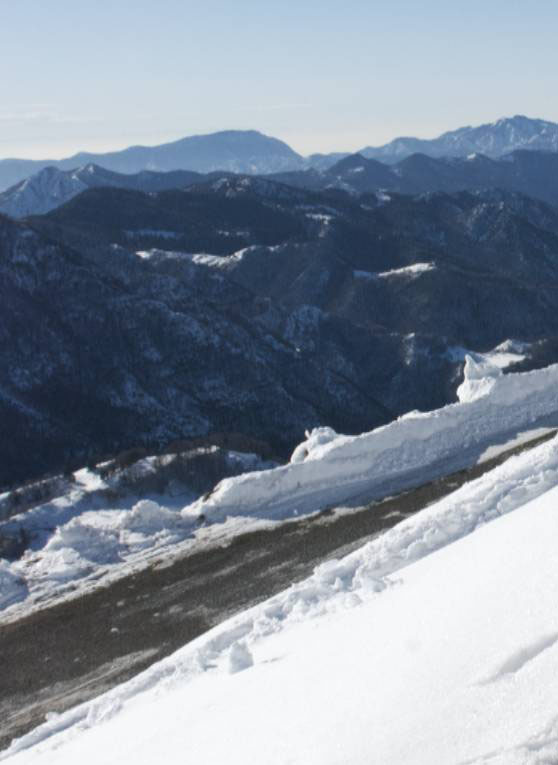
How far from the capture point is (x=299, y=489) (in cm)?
2619

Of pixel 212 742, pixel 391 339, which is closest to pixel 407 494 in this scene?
pixel 212 742

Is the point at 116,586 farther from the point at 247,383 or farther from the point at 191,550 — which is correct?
the point at 247,383

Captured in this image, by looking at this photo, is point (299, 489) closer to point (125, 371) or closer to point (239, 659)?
point (239, 659)

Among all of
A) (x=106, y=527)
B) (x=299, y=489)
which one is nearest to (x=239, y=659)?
(x=299, y=489)

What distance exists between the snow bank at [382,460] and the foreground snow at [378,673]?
267 inches

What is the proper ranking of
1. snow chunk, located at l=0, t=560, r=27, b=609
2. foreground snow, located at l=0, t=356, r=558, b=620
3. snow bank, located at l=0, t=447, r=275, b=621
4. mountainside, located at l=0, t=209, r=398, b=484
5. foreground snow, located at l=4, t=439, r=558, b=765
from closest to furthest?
foreground snow, located at l=4, t=439, r=558, b=765 → foreground snow, located at l=0, t=356, r=558, b=620 → snow bank, located at l=0, t=447, r=275, b=621 → snow chunk, located at l=0, t=560, r=27, b=609 → mountainside, located at l=0, t=209, r=398, b=484

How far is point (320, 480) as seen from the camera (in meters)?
26.3

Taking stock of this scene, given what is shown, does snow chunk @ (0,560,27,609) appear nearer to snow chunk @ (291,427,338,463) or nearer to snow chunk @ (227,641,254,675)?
snow chunk @ (291,427,338,463)

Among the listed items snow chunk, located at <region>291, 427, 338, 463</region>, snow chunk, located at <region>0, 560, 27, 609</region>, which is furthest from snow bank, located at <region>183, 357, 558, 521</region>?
snow chunk, located at <region>0, 560, 27, 609</region>

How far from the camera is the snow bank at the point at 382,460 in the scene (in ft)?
84.5

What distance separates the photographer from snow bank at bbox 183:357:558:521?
2577 centimetres

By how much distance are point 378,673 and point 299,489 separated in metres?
15.2

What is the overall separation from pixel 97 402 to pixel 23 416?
37.6 feet

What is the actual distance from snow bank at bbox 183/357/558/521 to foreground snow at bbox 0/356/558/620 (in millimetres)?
29
